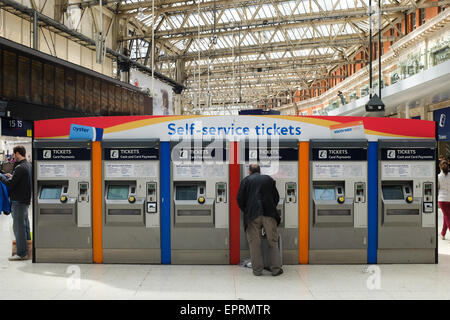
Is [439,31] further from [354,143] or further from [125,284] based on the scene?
[125,284]

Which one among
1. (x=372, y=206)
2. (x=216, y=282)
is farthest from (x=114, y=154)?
(x=372, y=206)

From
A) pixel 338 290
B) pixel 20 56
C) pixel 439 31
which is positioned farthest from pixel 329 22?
pixel 338 290

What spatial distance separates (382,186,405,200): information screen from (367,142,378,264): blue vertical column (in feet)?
0.63

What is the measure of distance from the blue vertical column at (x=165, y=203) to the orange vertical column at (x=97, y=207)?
0.88 metres

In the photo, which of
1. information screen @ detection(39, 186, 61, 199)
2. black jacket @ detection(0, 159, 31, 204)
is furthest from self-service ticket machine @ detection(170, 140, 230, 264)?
black jacket @ detection(0, 159, 31, 204)

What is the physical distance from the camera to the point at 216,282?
436cm

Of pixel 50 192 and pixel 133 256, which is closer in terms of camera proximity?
pixel 133 256

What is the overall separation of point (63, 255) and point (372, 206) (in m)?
4.36

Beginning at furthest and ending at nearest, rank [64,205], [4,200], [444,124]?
[444,124], [4,200], [64,205]

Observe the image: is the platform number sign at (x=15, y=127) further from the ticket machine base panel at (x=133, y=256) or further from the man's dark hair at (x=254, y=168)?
the man's dark hair at (x=254, y=168)

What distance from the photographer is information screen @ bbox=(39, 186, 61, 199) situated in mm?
5251

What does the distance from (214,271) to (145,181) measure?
154 cm

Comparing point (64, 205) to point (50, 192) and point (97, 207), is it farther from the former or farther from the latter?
point (97, 207)

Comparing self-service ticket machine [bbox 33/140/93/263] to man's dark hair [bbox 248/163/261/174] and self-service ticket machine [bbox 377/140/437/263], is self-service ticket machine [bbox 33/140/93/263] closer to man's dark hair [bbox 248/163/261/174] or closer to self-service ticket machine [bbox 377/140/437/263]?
man's dark hair [bbox 248/163/261/174]
